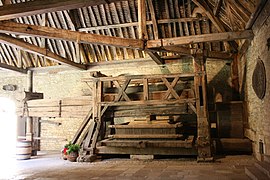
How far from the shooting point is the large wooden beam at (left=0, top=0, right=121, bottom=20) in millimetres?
4562

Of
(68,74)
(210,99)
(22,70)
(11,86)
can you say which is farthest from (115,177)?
(11,86)

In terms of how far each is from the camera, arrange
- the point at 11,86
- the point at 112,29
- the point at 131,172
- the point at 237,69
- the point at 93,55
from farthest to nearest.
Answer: the point at 11,86 → the point at 93,55 → the point at 112,29 → the point at 237,69 → the point at 131,172

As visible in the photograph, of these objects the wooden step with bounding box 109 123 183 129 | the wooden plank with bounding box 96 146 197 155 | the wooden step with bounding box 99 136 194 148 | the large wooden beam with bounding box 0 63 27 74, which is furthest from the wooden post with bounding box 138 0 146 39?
the large wooden beam with bounding box 0 63 27 74

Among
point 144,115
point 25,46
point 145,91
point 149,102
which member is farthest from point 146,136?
point 25,46

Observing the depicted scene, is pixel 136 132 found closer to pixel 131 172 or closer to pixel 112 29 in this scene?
pixel 131 172

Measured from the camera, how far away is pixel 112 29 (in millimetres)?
9750

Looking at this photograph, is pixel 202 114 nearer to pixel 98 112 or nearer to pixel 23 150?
pixel 98 112

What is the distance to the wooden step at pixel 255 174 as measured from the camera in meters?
4.34

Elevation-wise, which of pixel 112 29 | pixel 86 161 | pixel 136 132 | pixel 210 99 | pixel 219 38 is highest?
pixel 112 29

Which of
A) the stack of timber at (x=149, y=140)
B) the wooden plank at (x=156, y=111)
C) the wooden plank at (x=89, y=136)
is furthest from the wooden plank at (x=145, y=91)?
the wooden plank at (x=89, y=136)

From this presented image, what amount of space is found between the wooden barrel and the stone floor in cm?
87

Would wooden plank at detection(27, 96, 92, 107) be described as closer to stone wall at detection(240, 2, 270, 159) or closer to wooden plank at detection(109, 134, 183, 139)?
wooden plank at detection(109, 134, 183, 139)

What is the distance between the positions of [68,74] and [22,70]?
6.46 ft

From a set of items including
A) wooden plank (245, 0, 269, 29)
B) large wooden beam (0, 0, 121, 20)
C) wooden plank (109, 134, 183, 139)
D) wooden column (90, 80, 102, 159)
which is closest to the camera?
large wooden beam (0, 0, 121, 20)
